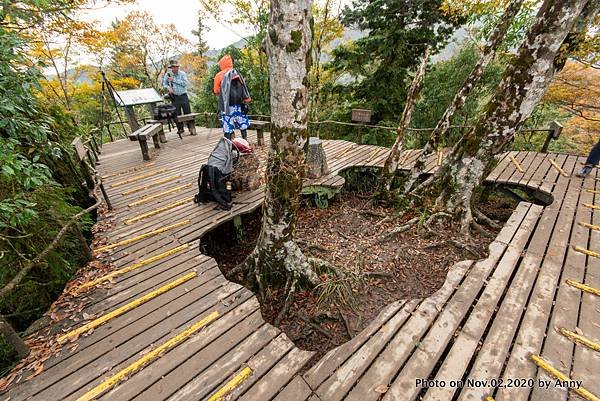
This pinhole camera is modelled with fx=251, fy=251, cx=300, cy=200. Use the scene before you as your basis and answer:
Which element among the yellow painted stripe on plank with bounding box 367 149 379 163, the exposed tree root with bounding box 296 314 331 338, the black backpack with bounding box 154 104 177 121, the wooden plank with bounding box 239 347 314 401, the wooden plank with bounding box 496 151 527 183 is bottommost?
the exposed tree root with bounding box 296 314 331 338

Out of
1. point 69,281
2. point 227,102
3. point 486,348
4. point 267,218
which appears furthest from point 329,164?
point 69,281

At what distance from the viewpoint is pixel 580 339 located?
2420mm

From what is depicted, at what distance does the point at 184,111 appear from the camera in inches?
364

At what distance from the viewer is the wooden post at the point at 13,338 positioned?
212 cm

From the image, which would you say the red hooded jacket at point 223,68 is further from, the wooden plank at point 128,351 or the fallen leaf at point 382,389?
the fallen leaf at point 382,389

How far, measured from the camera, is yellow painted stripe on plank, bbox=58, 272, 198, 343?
8.46 ft

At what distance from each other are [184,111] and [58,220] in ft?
23.4

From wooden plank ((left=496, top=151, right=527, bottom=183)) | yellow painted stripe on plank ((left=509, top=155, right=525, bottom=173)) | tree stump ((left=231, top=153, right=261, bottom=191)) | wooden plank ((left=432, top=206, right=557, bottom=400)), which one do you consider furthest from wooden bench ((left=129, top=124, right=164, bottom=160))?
yellow painted stripe on plank ((left=509, top=155, right=525, bottom=173))

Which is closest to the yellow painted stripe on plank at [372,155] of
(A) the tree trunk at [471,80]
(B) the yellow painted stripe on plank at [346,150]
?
(B) the yellow painted stripe on plank at [346,150]

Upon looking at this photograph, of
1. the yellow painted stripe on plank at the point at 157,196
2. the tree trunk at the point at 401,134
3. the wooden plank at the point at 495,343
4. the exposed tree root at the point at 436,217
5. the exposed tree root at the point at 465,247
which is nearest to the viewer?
the wooden plank at the point at 495,343

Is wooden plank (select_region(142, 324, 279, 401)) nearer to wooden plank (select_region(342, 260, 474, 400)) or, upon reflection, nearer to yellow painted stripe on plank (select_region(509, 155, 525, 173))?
wooden plank (select_region(342, 260, 474, 400))

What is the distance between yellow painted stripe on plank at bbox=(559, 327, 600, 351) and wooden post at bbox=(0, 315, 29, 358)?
5.12 m

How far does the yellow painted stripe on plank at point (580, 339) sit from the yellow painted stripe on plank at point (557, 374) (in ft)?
1.59

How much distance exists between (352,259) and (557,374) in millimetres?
2576
